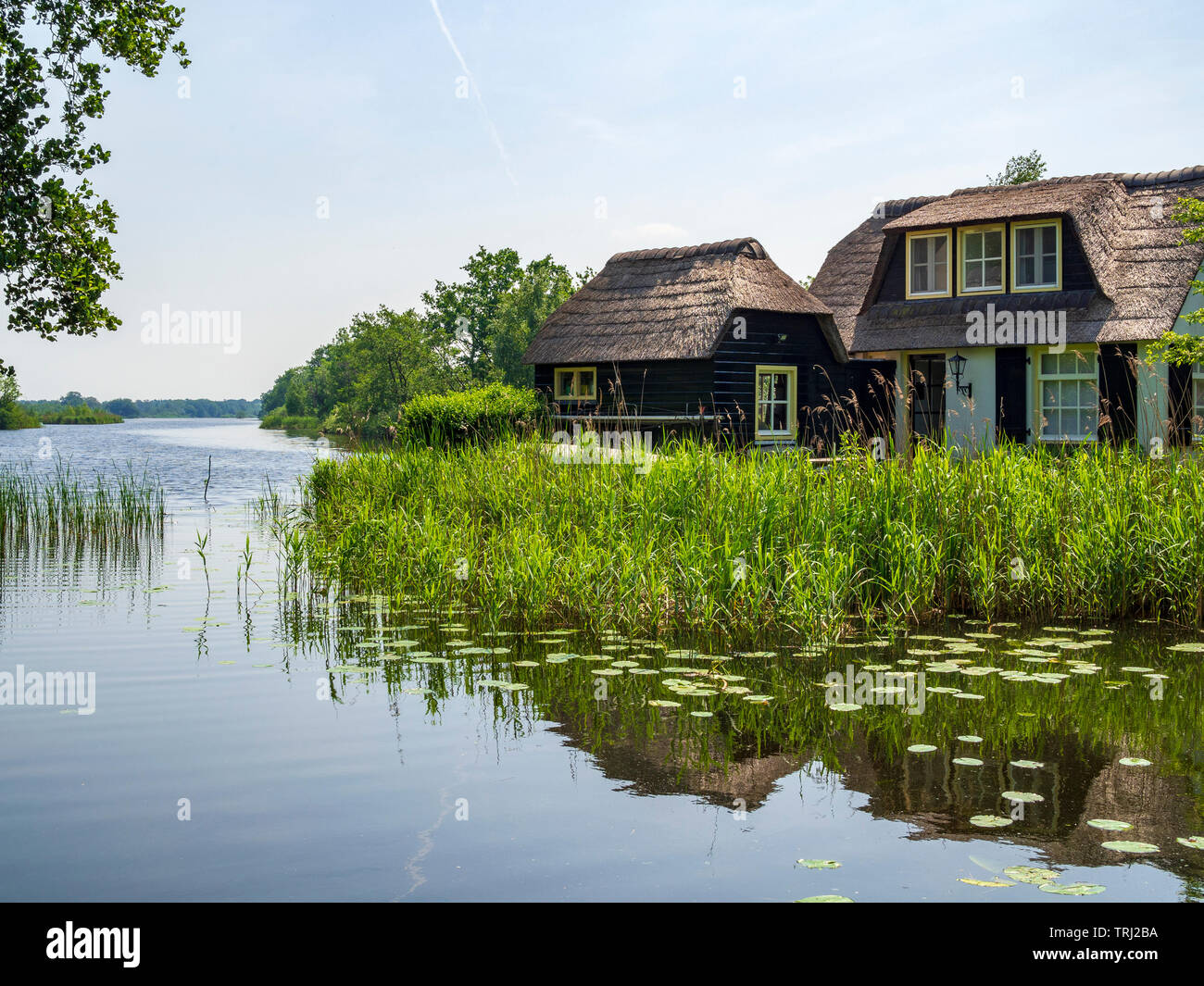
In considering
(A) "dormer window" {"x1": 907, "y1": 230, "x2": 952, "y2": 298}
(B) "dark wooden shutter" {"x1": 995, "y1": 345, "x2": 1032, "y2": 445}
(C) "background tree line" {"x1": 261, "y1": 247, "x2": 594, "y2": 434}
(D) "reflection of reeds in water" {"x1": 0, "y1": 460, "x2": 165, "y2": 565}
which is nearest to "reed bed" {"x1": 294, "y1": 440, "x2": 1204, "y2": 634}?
(D) "reflection of reeds in water" {"x1": 0, "y1": 460, "x2": 165, "y2": 565}

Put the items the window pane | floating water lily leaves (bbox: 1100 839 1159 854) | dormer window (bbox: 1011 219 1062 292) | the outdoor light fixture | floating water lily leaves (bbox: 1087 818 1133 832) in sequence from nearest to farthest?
1. floating water lily leaves (bbox: 1100 839 1159 854)
2. floating water lily leaves (bbox: 1087 818 1133 832)
3. dormer window (bbox: 1011 219 1062 292)
4. the window pane
5. the outdoor light fixture

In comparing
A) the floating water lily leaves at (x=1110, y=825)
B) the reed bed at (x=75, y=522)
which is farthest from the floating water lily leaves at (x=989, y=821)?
the reed bed at (x=75, y=522)

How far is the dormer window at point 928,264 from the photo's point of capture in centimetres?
2447

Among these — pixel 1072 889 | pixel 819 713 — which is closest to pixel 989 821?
pixel 1072 889

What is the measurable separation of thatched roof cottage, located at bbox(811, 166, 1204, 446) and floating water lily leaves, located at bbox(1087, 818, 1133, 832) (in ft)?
53.4

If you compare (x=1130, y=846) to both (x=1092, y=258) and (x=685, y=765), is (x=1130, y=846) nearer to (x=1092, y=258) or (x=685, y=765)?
(x=685, y=765)

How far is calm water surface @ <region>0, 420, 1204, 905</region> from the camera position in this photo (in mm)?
4094

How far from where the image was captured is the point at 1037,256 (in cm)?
2294

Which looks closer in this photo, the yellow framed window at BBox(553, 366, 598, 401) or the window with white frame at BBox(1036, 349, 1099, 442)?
the window with white frame at BBox(1036, 349, 1099, 442)

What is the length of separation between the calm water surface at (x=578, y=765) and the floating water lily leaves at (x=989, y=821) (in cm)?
4

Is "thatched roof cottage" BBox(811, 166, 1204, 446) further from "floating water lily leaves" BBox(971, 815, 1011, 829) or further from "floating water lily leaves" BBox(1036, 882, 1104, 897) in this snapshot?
"floating water lily leaves" BBox(1036, 882, 1104, 897)

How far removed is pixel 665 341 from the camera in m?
23.8

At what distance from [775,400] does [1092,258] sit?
7293 mm
